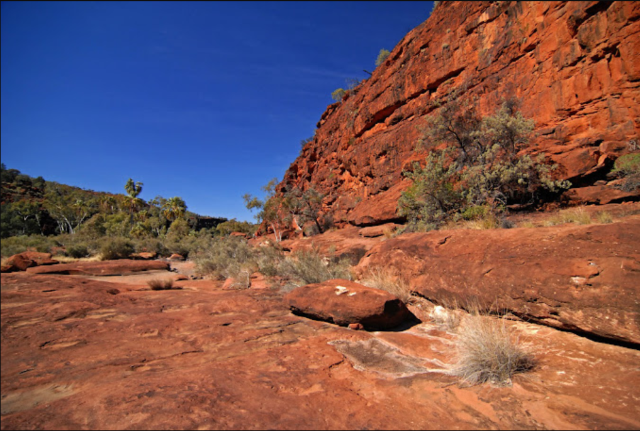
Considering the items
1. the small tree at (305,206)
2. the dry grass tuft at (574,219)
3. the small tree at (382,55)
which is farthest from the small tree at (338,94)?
the dry grass tuft at (574,219)

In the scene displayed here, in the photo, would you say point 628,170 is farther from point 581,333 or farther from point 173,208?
point 173,208

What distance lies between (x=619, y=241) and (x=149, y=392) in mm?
5548

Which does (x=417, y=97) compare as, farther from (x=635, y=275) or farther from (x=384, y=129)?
(x=635, y=275)

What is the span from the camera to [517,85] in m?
12.1

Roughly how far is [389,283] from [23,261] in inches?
358

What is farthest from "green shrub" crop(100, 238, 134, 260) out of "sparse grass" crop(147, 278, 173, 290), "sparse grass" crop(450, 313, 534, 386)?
"sparse grass" crop(450, 313, 534, 386)

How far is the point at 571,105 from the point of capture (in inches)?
391

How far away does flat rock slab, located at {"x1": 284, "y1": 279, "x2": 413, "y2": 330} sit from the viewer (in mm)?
4316

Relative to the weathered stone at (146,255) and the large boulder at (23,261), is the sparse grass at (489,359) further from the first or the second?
the weathered stone at (146,255)

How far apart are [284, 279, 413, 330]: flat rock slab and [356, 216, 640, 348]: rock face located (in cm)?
107

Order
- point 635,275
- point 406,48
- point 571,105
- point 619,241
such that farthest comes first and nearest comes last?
point 406,48
point 571,105
point 619,241
point 635,275

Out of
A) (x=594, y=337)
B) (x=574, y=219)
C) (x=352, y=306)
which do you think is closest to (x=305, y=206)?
(x=574, y=219)

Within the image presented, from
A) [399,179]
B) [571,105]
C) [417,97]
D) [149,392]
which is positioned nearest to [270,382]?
[149,392]

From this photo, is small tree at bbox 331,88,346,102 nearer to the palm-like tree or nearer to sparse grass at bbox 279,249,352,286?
sparse grass at bbox 279,249,352,286
